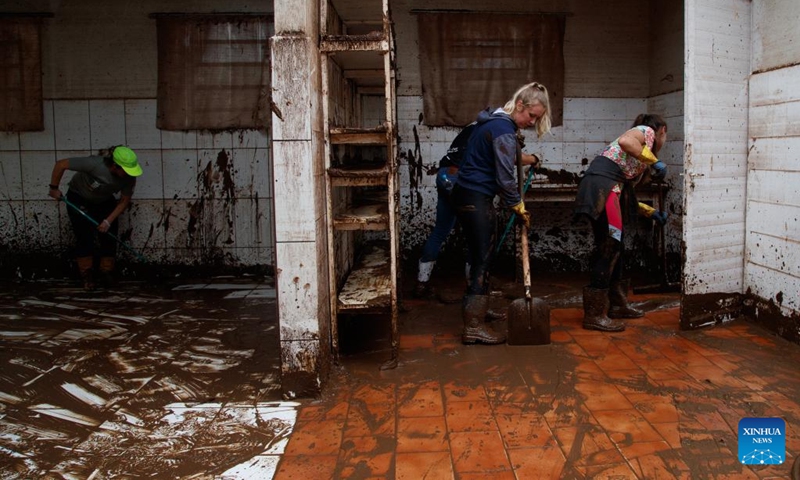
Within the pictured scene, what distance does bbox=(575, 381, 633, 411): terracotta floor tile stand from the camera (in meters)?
3.31

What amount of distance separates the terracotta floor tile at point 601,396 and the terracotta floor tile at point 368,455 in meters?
1.11

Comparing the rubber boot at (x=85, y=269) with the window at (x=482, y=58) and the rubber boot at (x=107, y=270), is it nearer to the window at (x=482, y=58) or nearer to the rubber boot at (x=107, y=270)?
the rubber boot at (x=107, y=270)

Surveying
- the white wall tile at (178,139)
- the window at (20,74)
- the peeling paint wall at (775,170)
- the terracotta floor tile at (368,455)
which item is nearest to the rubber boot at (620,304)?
the peeling paint wall at (775,170)

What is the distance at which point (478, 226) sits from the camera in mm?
4332

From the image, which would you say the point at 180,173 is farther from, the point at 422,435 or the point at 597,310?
the point at 422,435

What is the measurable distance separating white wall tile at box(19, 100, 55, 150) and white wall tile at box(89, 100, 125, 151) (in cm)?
40

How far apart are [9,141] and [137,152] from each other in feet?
4.38

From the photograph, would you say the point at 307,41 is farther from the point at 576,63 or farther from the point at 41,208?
the point at 41,208

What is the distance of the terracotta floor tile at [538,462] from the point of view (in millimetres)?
2674

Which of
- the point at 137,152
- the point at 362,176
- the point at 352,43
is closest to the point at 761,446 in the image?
the point at 362,176

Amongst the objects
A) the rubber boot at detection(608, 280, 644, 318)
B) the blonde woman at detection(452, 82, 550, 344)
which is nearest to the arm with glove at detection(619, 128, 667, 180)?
the blonde woman at detection(452, 82, 550, 344)

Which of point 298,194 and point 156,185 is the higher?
point 156,185

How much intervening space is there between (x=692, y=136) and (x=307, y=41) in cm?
278

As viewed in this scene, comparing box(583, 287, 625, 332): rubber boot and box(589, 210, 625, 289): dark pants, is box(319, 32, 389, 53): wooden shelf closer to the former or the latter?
box(589, 210, 625, 289): dark pants
